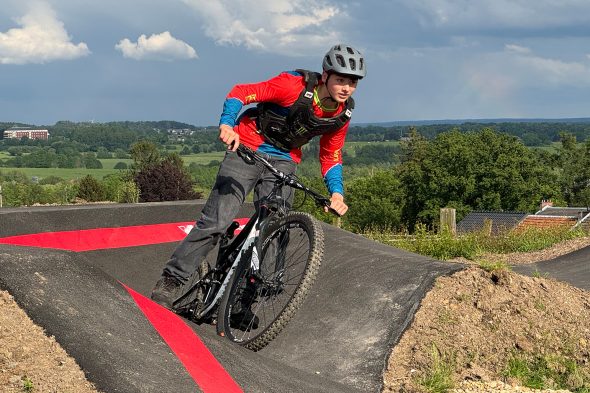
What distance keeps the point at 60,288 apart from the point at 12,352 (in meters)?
0.90

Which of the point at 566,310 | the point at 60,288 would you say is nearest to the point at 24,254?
the point at 60,288

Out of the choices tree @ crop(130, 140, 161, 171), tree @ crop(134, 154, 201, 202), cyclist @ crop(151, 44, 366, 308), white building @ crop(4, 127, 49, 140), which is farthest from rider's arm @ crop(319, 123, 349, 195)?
white building @ crop(4, 127, 49, 140)

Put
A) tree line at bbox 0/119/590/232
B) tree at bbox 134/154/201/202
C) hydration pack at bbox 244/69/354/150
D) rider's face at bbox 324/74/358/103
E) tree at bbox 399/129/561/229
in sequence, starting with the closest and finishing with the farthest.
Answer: rider's face at bbox 324/74/358/103
hydration pack at bbox 244/69/354/150
tree at bbox 134/154/201/202
tree at bbox 399/129/561/229
tree line at bbox 0/119/590/232

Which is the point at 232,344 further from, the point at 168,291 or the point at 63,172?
the point at 63,172

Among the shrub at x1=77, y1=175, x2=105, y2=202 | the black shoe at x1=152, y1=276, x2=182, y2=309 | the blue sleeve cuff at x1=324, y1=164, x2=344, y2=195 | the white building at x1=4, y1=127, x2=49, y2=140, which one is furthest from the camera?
the white building at x1=4, y1=127, x2=49, y2=140

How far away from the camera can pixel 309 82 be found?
232 inches

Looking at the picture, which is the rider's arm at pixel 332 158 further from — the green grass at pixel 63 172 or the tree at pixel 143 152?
the green grass at pixel 63 172

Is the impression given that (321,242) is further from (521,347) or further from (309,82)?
(521,347)

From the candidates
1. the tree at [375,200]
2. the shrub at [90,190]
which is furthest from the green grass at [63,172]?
the shrub at [90,190]

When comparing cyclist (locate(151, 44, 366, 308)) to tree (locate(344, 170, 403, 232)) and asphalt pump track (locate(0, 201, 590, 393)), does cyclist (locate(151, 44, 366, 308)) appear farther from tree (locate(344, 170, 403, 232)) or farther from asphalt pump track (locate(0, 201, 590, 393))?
tree (locate(344, 170, 403, 232))

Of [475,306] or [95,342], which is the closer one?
[95,342]

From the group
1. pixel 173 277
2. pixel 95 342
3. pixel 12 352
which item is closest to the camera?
pixel 12 352

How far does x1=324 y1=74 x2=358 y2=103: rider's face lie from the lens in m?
5.75

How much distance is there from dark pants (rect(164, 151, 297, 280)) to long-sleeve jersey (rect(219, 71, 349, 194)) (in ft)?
0.60
